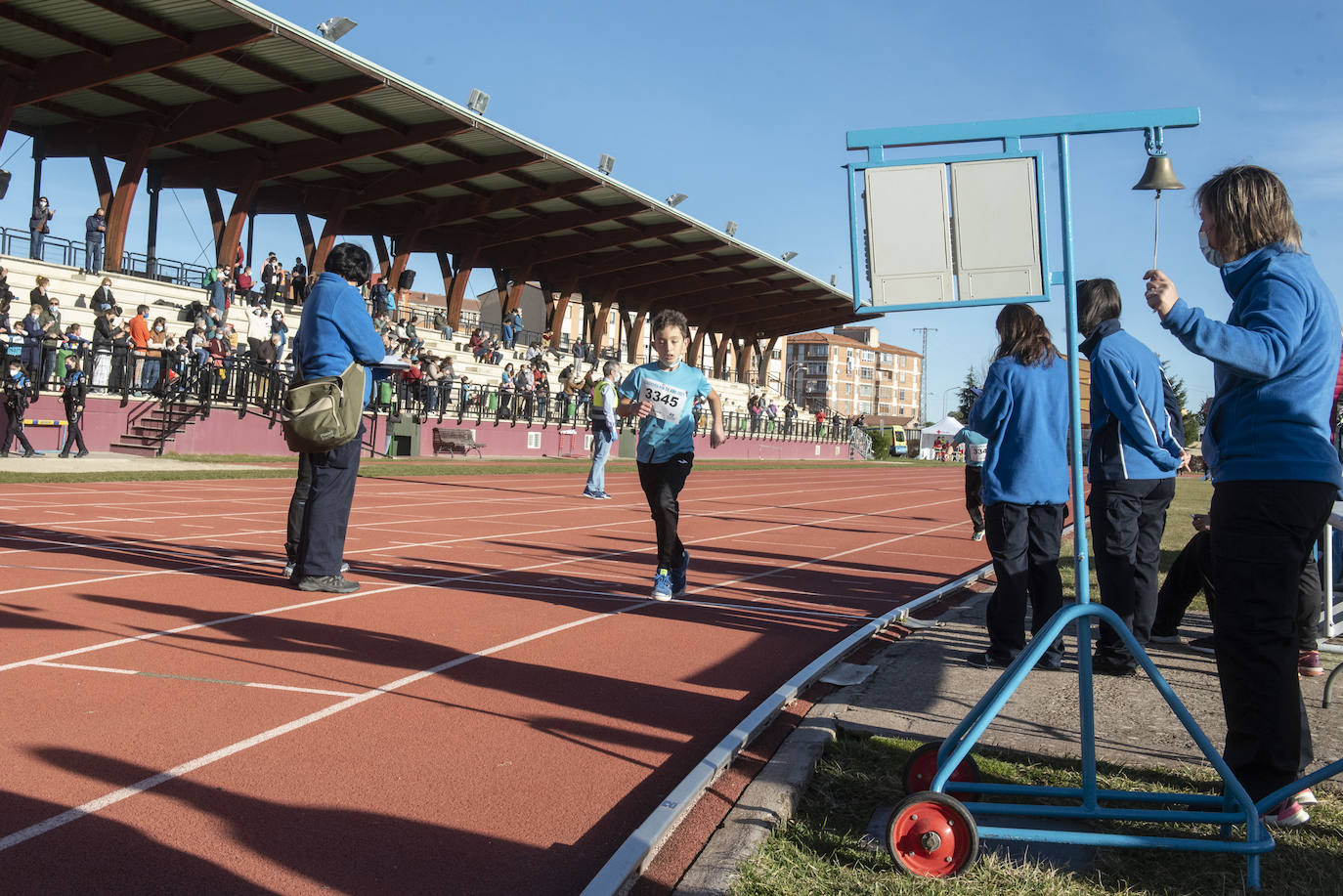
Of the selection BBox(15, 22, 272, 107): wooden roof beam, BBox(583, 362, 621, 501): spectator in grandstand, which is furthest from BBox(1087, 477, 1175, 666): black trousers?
BBox(15, 22, 272, 107): wooden roof beam

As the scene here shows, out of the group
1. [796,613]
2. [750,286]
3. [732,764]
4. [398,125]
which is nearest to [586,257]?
[750,286]

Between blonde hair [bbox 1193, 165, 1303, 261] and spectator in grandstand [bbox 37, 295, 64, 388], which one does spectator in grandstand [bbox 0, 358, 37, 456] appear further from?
blonde hair [bbox 1193, 165, 1303, 261]

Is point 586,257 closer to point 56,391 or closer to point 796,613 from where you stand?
point 56,391

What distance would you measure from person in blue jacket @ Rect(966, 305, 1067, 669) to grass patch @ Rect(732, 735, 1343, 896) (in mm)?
2061

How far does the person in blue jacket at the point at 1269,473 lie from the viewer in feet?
10.8

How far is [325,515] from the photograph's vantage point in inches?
284

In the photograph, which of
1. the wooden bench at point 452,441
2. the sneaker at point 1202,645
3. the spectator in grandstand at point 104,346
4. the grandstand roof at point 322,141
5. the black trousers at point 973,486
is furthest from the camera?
the wooden bench at point 452,441

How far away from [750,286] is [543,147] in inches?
1068

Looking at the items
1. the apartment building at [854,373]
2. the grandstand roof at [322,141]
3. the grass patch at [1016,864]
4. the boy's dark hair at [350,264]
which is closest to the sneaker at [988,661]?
the grass patch at [1016,864]

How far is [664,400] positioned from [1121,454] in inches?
117

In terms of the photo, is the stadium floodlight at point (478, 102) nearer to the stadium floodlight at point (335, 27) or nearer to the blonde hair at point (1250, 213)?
the stadium floodlight at point (335, 27)

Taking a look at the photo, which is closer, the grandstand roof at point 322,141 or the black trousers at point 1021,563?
the black trousers at point 1021,563

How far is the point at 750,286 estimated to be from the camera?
6216 cm

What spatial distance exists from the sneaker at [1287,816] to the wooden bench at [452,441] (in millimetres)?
27149
